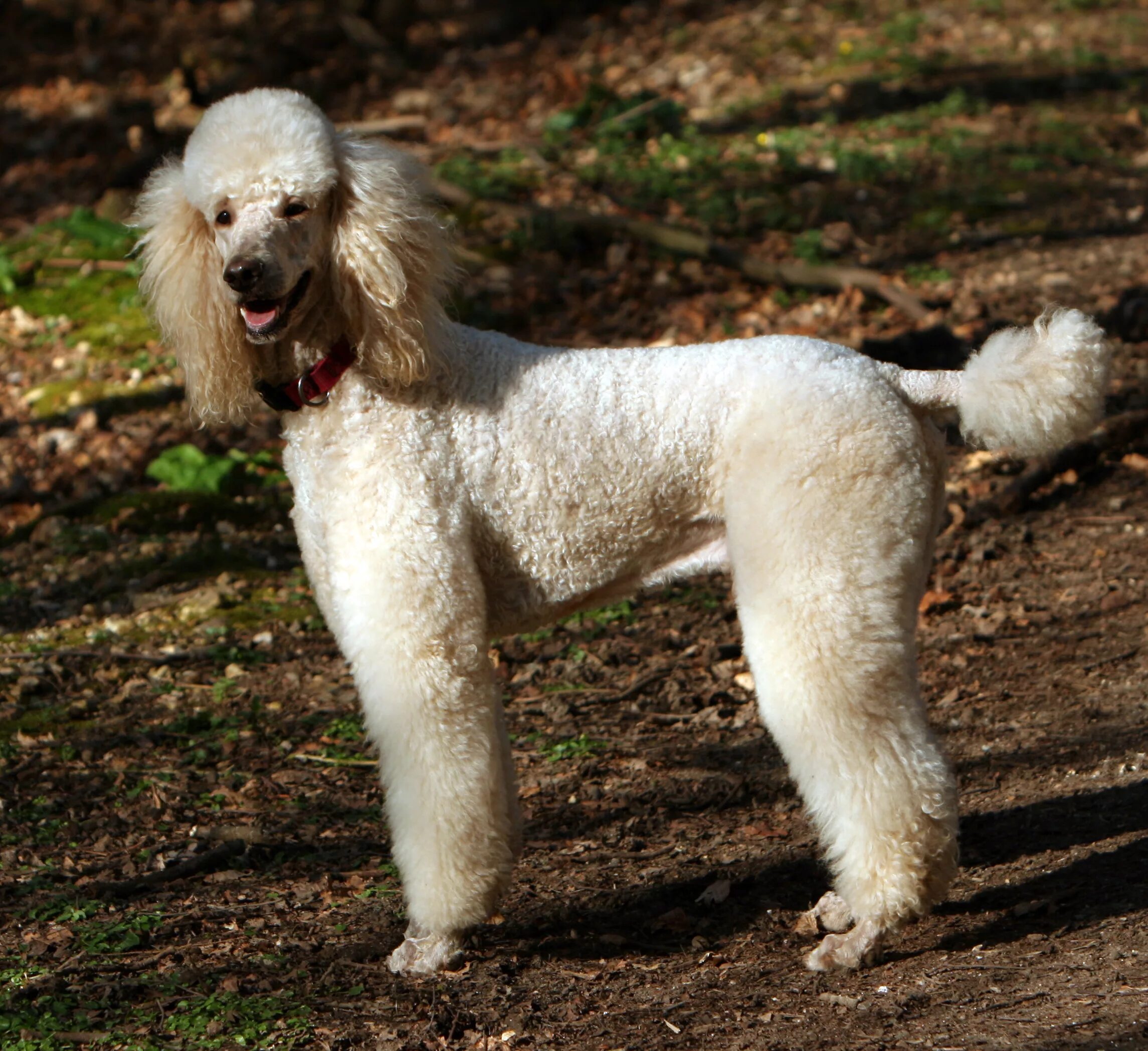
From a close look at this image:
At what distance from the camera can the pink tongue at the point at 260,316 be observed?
9.76 feet

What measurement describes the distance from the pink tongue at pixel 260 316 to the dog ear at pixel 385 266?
177 mm

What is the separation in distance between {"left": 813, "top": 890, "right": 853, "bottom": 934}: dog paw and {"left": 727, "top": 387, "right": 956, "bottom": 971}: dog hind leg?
0.16 m

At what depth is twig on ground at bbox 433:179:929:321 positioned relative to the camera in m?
7.54

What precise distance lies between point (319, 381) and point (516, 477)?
536 mm

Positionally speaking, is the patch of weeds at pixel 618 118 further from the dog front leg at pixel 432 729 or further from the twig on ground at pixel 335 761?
the dog front leg at pixel 432 729

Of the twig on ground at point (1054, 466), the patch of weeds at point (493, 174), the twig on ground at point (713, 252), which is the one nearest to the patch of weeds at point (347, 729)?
the twig on ground at point (1054, 466)

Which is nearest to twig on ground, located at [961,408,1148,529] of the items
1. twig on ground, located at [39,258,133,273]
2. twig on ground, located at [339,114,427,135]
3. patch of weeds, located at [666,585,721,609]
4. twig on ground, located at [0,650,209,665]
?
patch of weeds, located at [666,585,721,609]

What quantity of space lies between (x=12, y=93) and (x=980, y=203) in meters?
9.46

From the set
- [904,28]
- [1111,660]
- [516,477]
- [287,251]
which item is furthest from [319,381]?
[904,28]

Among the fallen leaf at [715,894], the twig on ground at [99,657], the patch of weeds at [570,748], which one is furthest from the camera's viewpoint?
the twig on ground at [99,657]

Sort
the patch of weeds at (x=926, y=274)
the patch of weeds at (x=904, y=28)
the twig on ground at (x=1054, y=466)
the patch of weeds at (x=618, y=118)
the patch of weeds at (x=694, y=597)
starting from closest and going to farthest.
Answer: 1. the patch of weeds at (x=694, y=597)
2. the twig on ground at (x=1054, y=466)
3. the patch of weeds at (x=926, y=274)
4. the patch of weeds at (x=618, y=118)
5. the patch of weeds at (x=904, y=28)

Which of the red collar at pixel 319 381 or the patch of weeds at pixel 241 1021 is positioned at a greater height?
the red collar at pixel 319 381

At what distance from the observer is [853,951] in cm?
297

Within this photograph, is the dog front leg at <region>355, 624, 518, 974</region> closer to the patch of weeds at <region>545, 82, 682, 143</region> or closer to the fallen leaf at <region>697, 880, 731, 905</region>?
the fallen leaf at <region>697, 880, 731, 905</region>
